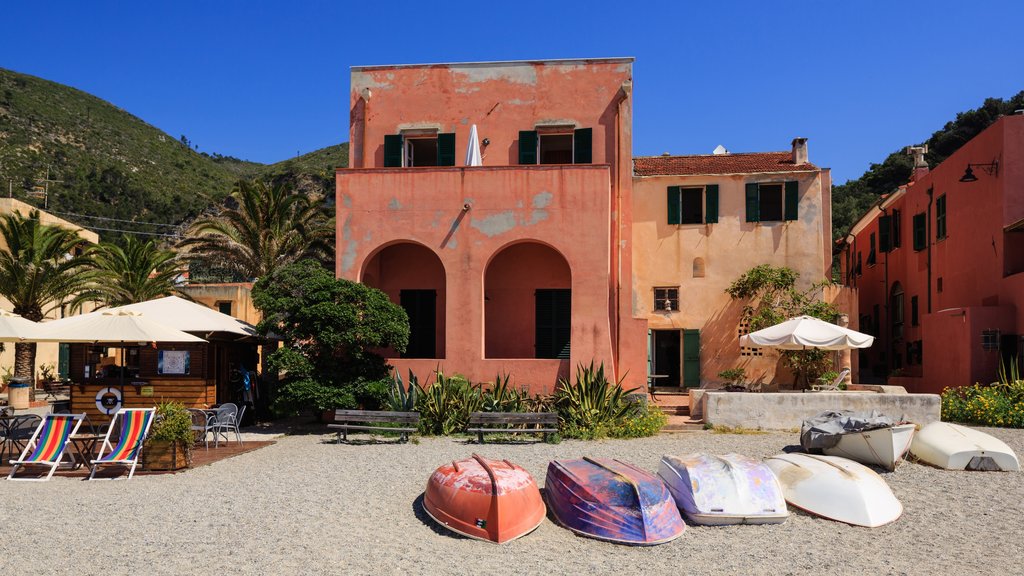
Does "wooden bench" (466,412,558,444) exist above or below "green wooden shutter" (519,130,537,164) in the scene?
below

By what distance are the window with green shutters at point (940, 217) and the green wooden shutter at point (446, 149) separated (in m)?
13.9

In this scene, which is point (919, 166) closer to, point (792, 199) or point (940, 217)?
point (940, 217)

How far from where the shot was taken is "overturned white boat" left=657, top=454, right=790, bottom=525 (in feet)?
32.0

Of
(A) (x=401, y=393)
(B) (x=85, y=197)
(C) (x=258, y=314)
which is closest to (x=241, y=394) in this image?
(A) (x=401, y=393)

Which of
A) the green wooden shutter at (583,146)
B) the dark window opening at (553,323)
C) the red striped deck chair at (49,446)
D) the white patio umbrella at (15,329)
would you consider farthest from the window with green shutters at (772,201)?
the white patio umbrella at (15,329)

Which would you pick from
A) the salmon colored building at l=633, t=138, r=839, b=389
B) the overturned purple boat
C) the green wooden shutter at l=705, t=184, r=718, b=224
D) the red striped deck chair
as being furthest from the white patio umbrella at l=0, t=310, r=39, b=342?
the green wooden shutter at l=705, t=184, r=718, b=224

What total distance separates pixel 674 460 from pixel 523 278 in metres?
9.92

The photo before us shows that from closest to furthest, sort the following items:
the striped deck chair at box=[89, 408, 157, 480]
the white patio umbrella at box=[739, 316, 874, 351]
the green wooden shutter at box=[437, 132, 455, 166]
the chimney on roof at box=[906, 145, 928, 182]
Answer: the striped deck chair at box=[89, 408, 157, 480] → the white patio umbrella at box=[739, 316, 874, 351] → the green wooden shutter at box=[437, 132, 455, 166] → the chimney on roof at box=[906, 145, 928, 182]

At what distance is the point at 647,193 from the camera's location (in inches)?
862

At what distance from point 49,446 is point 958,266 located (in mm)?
21370

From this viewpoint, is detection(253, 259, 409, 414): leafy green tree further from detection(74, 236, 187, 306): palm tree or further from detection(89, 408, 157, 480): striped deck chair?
detection(74, 236, 187, 306): palm tree

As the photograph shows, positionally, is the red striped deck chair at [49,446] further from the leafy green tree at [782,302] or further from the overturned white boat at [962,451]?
the leafy green tree at [782,302]

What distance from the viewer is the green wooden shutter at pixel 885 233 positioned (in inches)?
1071

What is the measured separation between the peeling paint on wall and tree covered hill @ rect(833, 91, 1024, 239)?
32.3 meters
